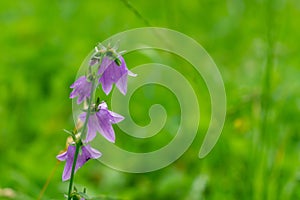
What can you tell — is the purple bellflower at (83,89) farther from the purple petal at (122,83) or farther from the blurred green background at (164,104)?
the blurred green background at (164,104)

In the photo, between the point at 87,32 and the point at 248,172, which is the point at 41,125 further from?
the point at 87,32

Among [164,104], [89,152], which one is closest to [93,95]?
[89,152]

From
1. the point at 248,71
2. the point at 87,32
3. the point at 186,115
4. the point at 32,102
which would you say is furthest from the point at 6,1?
the point at 186,115

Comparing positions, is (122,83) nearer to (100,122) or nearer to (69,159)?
(100,122)

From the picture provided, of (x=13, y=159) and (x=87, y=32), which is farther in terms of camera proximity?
(x=87, y=32)

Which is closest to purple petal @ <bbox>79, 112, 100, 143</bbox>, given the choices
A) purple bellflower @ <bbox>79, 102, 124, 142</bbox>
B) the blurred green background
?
purple bellflower @ <bbox>79, 102, 124, 142</bbox>
